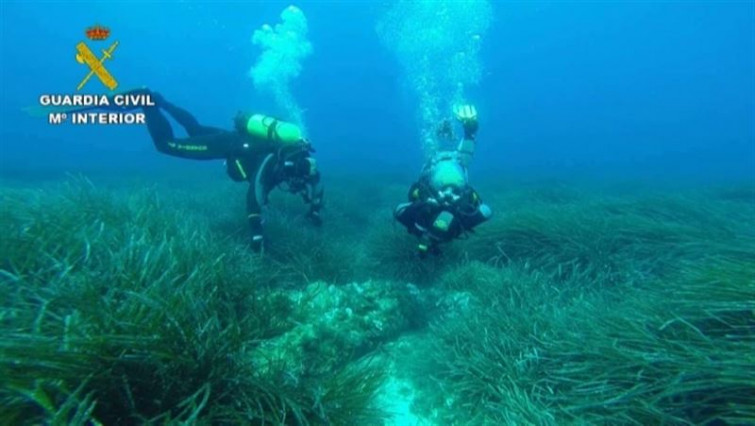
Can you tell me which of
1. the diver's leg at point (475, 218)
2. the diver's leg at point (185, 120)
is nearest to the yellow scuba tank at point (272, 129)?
the diver's leg at point (185, 120)

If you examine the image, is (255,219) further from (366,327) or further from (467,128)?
(467,128)

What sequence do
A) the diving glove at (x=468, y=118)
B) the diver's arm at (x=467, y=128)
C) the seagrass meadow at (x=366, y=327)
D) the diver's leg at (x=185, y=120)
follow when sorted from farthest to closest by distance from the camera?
1. the diver's leg at (x=185, y=120)
2. the diving glove at (x=468, y=118)
3. the diver's arm at (x=467, y=128)
4. the seagrass meadow at (x=366, y=327)

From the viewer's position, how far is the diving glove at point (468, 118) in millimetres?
8516

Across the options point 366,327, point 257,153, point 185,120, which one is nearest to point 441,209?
point 366,327

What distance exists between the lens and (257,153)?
8.26 m

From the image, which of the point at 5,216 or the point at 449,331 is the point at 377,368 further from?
the point at 5,216

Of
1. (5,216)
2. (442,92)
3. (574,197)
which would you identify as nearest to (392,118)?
(442,92)

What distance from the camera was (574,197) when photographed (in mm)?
12039

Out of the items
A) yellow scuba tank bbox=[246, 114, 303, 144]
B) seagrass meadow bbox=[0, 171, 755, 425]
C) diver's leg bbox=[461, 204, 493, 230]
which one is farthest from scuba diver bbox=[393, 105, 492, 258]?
yellow scuba tank bbox=[246, 114, 303, 144]

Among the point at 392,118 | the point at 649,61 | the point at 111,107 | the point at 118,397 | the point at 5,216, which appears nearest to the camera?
the point at 118,397

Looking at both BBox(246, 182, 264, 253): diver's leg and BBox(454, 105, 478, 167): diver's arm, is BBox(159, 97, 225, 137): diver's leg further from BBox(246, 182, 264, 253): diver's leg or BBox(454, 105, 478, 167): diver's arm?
BBox(454, 105, 478, 167): diver's arm

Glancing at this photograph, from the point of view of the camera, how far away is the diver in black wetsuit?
7.08 metres

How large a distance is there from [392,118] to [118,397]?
11682 centimetres

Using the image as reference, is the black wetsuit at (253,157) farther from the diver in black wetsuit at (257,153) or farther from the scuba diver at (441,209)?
the scuba diver at (441,209)
